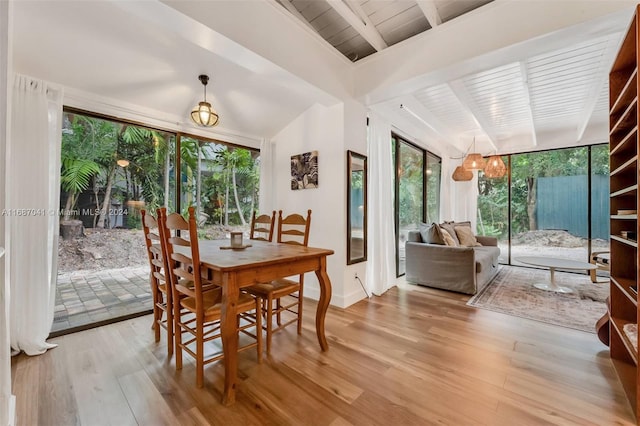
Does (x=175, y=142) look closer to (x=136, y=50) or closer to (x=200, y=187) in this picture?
(x=200, y=187)

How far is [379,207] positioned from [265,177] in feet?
5.37

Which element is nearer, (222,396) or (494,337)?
(222,396)

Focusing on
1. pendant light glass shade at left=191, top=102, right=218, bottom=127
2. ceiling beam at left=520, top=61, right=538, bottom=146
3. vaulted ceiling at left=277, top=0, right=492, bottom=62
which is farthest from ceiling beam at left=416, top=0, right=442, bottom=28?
pendant light glass shade at left=191, top=102, right=218, bottom=127

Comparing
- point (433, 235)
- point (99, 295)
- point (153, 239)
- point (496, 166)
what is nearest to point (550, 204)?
point (496, 166)

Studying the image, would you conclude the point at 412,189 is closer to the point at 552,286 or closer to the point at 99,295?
the point at 552,286

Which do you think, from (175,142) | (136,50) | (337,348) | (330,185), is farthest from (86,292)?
(330,185)

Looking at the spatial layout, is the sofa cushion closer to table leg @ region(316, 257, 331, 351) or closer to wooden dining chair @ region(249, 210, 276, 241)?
table leg @ region(316, 257, 331, 351)

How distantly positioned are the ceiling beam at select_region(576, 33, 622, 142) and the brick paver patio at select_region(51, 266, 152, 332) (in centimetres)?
514

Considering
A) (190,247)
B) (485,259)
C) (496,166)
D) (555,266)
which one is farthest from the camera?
(496,166)

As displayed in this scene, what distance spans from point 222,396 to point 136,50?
2.69 m

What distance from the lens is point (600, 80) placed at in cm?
296

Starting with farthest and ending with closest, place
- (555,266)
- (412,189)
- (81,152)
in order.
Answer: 1. (412,189)
2. (555,266)
3. (81,152)

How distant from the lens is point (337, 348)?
6.95ft

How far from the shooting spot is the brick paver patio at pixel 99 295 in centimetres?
245
